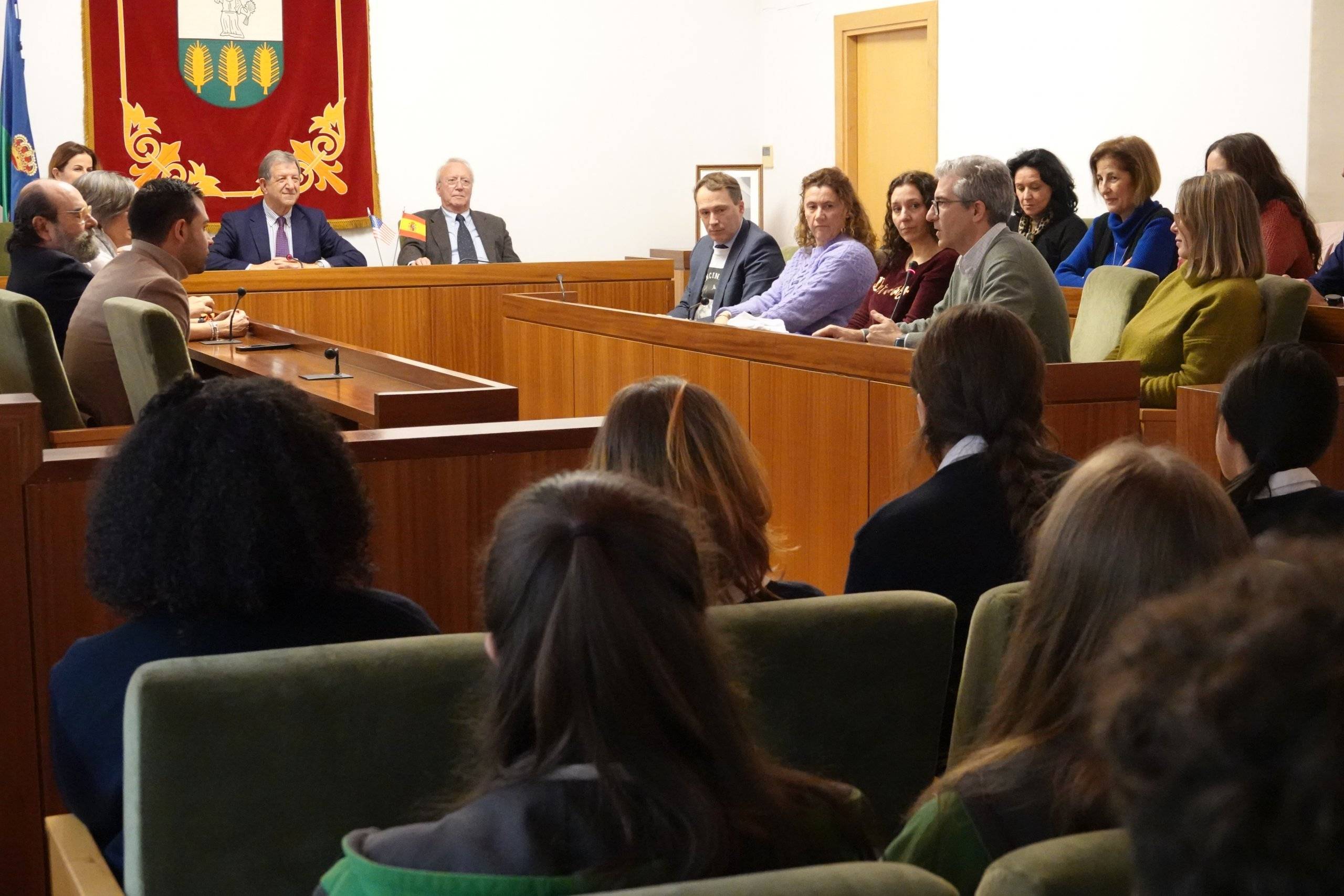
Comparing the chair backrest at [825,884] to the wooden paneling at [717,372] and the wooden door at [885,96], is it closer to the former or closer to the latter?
the wooden paneling at [717,372]

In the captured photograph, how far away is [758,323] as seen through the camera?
15.0 feet

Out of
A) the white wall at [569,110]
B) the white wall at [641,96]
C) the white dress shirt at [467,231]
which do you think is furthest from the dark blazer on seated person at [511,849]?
the white wall at [569,110]

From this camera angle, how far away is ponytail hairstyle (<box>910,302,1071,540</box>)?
2.15m

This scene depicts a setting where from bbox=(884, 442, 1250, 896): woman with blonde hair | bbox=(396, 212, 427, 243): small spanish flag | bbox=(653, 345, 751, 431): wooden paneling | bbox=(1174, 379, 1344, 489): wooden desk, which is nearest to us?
bbox=(884, 442, 1250, 896): woman with blonde hair

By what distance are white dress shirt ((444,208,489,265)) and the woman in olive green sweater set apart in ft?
14.7

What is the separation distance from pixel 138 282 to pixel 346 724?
119 inches

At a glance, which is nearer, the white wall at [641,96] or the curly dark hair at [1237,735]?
the curly dark hair at [1237,735]

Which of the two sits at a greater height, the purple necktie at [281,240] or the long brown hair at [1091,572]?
the purple necktie at [281,240]

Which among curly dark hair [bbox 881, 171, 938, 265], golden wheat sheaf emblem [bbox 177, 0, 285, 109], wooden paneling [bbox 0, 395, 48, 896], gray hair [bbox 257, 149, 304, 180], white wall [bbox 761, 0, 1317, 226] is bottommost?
wooden paneling [bbox 0, 395, 48, 896]

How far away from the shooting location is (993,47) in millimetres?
7660

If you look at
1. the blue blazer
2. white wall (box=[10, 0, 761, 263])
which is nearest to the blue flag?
the blue blazer

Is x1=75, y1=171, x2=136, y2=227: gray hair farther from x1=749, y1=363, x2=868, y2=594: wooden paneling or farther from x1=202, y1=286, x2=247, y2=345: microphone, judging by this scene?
x1=749, y1=363, x2=868, y2=594: wooden paneling

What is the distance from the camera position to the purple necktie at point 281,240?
24.2ft

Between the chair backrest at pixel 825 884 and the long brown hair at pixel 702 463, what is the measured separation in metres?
0.96
